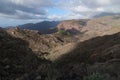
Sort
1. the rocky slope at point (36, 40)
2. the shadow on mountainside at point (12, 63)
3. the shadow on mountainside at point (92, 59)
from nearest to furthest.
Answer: the shadow on mountainside at point (92, 59), the shadow on mountainside at point (12, 63), the rocky slope at point (36, 40)

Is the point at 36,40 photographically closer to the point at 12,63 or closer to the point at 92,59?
the point at 92,59

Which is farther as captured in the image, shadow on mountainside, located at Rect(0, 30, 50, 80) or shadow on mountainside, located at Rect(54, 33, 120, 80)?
shadow on mountainside, located at Rect(0, 30, 50, 80)

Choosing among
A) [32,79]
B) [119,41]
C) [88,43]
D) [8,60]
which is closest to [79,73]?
[32,79]

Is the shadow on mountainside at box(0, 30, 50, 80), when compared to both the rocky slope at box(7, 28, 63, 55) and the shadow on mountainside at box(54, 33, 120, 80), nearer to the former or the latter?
the shadow on mountainside at box(54, 33, 120, 80)

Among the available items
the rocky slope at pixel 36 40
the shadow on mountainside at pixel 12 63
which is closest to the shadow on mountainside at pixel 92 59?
the shadow on mountainside at pixel 12 63

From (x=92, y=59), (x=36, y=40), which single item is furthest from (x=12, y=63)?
(x=36, y=40)

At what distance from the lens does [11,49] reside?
21.6m

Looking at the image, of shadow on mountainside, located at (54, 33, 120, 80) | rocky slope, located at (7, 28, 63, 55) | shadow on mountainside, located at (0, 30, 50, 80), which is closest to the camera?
shadow on mountainside, located at (54, 33, 120, 80)

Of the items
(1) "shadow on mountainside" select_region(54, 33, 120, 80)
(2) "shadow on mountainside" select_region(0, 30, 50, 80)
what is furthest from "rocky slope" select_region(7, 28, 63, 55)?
(2) "shadow on mountainside" select_region(0, 30, 50, 80)

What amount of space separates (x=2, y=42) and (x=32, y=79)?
12.1 m

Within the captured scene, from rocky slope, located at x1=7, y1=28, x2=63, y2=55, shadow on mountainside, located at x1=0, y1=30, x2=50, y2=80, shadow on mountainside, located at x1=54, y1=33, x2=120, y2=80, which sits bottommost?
rocky slope, located at x1=7, y1=28, x2=63, y2=55

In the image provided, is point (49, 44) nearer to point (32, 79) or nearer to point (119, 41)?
point (119, 41)

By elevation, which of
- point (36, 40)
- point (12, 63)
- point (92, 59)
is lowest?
point (36, 40)

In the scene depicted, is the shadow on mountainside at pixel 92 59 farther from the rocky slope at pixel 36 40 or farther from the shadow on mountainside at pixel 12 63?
the rocky slope at pixel 36 40
